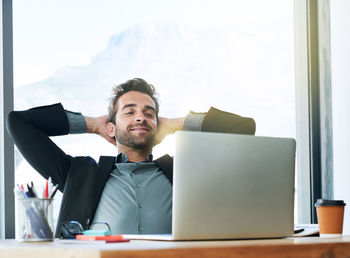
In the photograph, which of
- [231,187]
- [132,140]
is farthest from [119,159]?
[231,187]

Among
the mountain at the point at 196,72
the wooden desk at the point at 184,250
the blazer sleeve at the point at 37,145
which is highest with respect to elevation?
the mountain at the point at 196,72

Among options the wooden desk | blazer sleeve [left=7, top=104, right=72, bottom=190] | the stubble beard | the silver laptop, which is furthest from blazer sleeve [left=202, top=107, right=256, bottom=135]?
the wooden desk

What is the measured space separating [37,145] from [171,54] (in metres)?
1.37

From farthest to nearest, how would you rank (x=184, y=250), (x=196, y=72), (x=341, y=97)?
(x=196, y=72) < (x=341, y=97) < (x=184, y=250)

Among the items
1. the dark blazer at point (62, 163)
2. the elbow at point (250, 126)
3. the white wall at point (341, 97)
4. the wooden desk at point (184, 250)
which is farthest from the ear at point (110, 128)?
the wooden desk at point (184, 250)

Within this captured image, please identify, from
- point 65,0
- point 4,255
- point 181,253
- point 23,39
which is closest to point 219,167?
point 181,253

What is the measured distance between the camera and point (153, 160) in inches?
99.3

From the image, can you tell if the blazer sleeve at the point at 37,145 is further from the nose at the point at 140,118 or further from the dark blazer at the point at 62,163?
the nose at the point at 140,118

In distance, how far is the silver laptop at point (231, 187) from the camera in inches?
49.3

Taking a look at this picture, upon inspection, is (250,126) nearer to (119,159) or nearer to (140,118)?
(140,118)

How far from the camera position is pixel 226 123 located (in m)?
2.61

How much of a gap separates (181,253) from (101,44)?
2.42 m

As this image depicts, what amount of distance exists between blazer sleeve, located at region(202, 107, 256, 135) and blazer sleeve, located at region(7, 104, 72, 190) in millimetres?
693

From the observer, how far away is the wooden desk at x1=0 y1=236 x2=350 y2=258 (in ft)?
3.29
